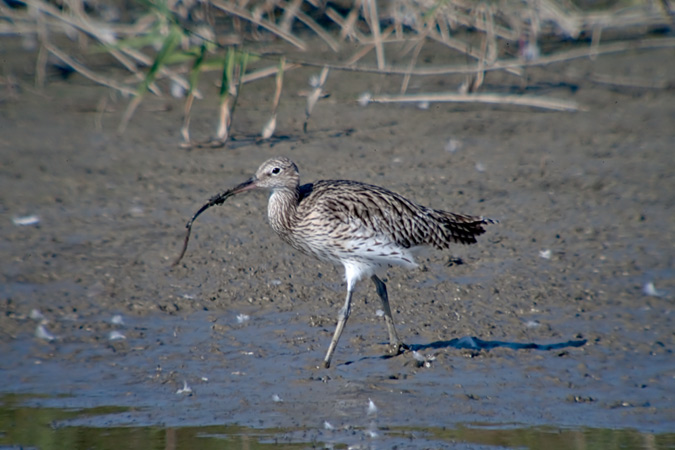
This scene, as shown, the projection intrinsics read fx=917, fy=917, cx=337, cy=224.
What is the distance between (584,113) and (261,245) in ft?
15.3

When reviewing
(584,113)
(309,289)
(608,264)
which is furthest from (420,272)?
(584,113)

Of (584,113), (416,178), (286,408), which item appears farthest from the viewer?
(584,113)

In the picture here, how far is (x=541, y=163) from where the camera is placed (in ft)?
29.1

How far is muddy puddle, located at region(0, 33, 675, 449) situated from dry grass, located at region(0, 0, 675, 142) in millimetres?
385

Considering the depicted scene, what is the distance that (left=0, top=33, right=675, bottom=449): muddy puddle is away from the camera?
16.5ft

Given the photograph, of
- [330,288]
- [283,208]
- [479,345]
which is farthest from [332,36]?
[479,345]

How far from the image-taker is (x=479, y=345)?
5855 mm

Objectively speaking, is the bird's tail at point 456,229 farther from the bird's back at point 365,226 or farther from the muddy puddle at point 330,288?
the muddy puddle at point 330,288

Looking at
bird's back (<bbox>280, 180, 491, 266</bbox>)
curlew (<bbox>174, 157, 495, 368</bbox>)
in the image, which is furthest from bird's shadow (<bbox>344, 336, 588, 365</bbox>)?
bird's back (<bbox>280, 180, 491, 266</bbox>)

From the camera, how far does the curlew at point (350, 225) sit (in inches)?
225

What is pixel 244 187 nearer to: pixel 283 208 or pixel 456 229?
pixel 283 208

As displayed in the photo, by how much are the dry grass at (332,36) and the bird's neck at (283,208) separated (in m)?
2.79

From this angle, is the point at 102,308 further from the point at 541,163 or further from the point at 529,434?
the point at 541,163

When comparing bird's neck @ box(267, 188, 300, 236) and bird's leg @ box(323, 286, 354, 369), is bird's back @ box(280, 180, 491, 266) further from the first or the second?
bird's leg @ box(323, 286, 354, 369)
